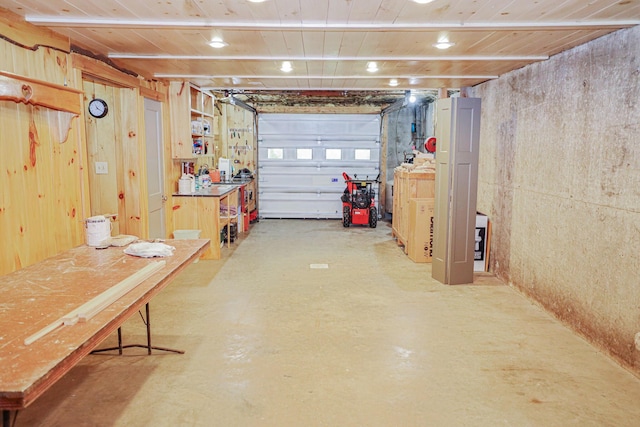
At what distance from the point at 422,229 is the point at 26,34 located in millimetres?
4794

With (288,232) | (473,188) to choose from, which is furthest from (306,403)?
(288,232)

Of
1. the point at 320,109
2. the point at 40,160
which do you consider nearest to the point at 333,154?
the point at 320,109

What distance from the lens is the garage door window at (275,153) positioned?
32.3 ft

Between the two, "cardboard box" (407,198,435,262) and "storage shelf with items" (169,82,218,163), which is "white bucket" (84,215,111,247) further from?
"cardboard box" (407,198,435,262)

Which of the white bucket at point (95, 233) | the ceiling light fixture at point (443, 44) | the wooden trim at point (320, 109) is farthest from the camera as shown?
the wooden trim at point (320, 109)

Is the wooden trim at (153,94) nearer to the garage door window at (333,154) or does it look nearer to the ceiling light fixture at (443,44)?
the ceiling light fixture at (443,44)

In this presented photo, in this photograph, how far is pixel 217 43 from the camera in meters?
3.68

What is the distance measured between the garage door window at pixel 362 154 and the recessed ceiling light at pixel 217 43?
623 centimetres

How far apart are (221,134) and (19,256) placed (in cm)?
647

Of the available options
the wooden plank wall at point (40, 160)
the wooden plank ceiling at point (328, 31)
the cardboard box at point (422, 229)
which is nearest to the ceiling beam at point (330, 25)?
the wooden plank ceiling at point (328, 31)

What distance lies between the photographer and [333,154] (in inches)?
388

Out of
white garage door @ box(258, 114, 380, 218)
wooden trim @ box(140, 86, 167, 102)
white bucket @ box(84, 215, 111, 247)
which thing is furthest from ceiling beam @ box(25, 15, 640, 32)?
white garage door @ box(258, 114, 380, 218)

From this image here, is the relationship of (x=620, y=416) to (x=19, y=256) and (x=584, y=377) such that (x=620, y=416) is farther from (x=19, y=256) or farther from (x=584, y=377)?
(x=19, y=256)

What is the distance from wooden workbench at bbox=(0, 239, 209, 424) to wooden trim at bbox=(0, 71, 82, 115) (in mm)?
1055
